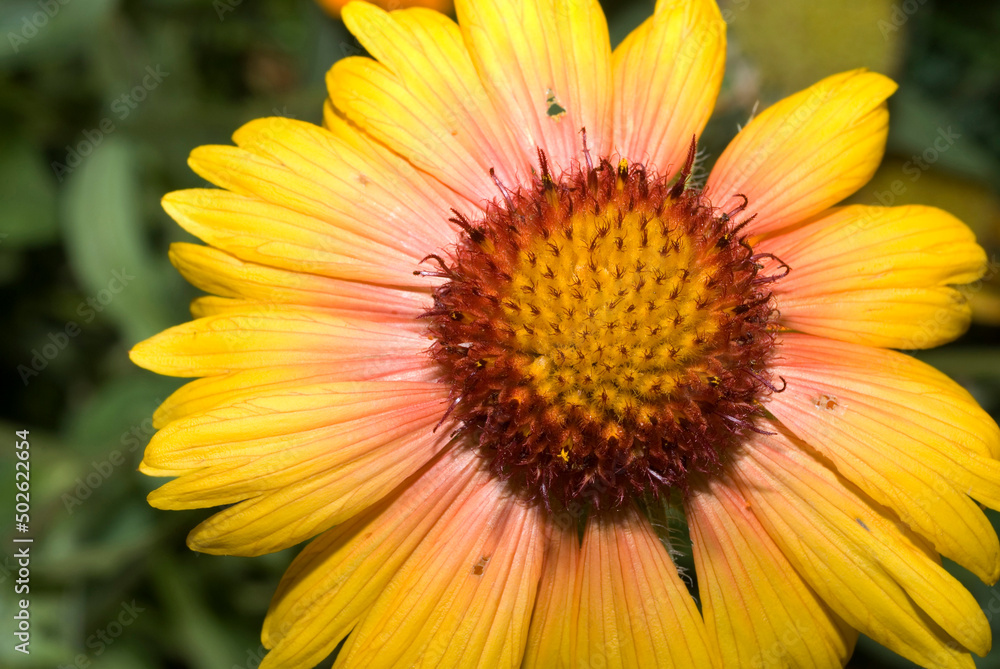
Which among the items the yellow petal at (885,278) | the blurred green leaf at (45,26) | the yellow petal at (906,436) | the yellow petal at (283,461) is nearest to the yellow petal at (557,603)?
the yellow petal at (283,461)

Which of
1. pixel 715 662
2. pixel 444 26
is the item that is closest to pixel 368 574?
pixel 715 662

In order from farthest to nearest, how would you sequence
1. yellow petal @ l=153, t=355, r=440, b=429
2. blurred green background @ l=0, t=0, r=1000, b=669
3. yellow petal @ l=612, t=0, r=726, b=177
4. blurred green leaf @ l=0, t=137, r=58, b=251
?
1. blurred green leaf @ l=0, t=137, r=58, b=251
2. blurred green background @ l=0, t=0, r=1000, b=669
3. yellow petal @ l=612, t=0, r=726, b=177
4. yellow petal @ l=153, t=355, r=440, b=429

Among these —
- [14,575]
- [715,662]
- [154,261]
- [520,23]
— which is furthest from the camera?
[154,261]

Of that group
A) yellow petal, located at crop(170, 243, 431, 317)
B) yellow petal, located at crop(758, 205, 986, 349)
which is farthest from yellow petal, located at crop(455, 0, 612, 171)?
yellow petal, located at crop(758, 205, 986, 349)

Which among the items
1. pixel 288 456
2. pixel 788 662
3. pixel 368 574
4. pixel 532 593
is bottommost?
pixel 788 662

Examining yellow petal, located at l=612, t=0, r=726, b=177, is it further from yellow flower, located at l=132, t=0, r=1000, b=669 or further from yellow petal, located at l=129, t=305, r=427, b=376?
yellow petal, located at l=129, t=305, r=427, b=376

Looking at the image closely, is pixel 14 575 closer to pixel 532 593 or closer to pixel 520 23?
pixel 532 593

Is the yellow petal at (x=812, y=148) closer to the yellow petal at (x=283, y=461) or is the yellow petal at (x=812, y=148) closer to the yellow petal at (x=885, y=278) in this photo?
the yellow petal at (x=885, y=278)

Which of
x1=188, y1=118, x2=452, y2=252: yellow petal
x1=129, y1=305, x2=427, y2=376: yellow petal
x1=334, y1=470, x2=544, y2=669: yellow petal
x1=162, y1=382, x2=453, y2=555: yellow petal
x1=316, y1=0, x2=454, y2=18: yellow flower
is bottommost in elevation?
x1=334, y1=470, x2=544, y2=669: yellow petal
